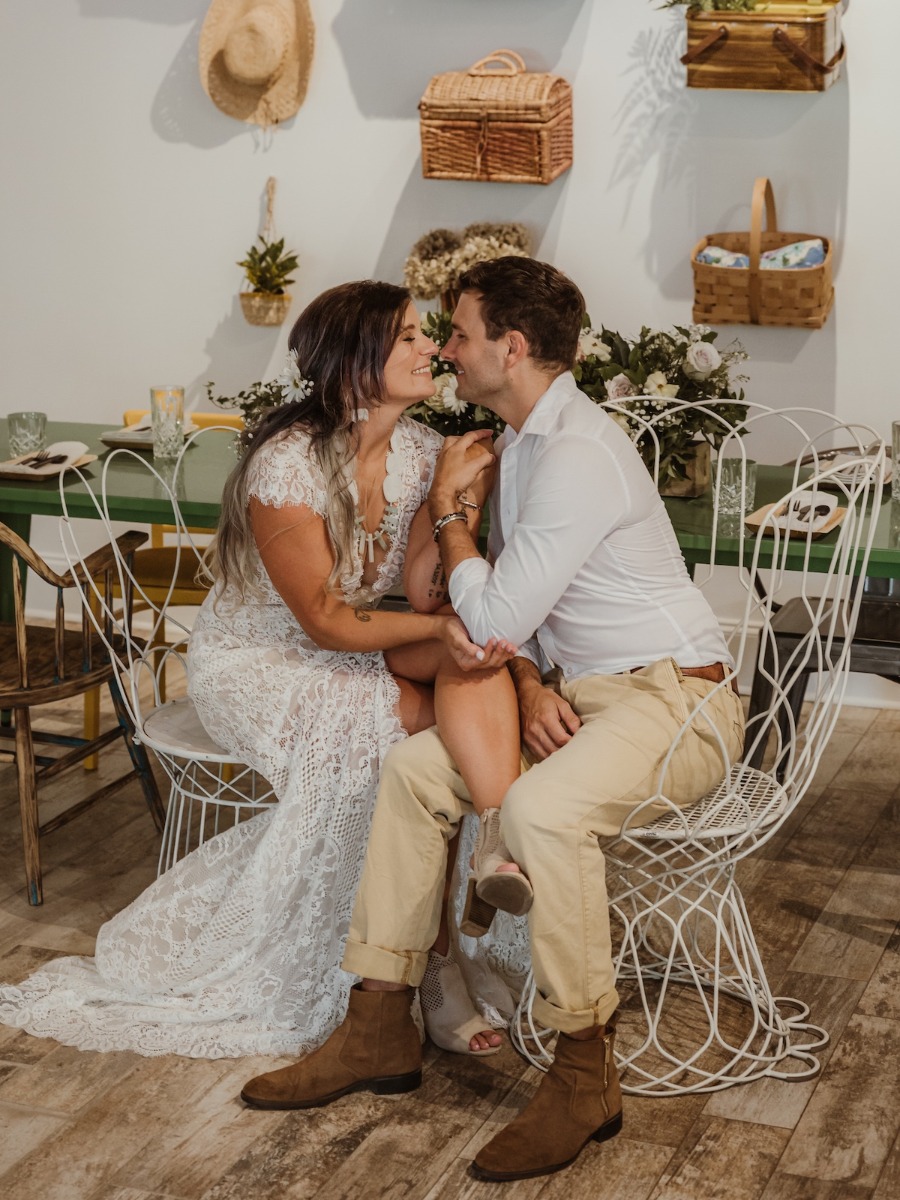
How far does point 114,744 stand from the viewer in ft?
13.1

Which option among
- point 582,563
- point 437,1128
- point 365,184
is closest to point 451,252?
point 365,184

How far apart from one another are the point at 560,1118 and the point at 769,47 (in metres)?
2.90

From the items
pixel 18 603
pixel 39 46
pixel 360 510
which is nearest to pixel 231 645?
pixel 360 510

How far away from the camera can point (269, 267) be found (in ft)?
15.4

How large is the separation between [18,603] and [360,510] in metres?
0.76

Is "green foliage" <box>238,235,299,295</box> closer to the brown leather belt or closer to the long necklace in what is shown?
the long necklace

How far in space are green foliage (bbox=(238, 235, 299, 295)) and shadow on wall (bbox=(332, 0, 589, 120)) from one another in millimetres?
505

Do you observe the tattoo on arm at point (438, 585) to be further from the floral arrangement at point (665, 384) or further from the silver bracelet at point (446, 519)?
the floral arrangement at point (665, 384)

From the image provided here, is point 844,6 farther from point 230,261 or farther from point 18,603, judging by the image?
point 18,603

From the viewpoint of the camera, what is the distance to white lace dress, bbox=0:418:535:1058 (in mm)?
2562

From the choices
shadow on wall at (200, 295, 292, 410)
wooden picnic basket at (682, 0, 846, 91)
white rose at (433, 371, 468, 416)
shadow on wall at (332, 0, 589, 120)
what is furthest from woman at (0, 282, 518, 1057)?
shadow on wall at (200, 295, 292, 410)

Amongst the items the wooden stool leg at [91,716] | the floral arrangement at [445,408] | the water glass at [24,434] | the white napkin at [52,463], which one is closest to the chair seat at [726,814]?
the floral arrangement at [445,408]

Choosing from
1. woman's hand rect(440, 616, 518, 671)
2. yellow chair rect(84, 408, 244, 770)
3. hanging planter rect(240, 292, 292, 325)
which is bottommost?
yellow chair rect(84, 408, 244, 770)

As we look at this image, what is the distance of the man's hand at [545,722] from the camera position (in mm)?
2391
